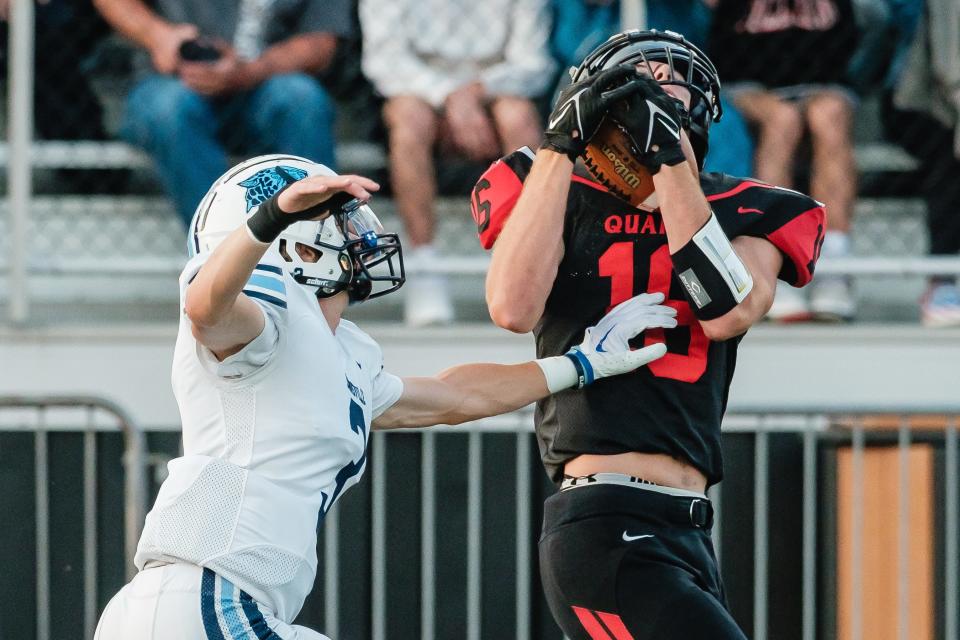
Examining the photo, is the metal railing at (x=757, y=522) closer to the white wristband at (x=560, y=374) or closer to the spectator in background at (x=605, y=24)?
the spectator in background at (x=605, y=24)

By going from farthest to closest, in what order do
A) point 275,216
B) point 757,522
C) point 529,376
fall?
point 757,522
point 529,376
point 275,216

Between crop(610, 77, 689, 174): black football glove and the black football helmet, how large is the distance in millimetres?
174

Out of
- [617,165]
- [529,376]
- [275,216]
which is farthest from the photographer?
[529,376]

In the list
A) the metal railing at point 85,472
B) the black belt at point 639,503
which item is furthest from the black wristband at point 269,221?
the metal railing at point 85,472

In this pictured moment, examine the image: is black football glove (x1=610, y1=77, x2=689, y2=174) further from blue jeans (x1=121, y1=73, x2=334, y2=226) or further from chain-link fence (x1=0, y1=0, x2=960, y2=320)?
blue jeans (x1=121, y1=73, x2=334, y2=226)

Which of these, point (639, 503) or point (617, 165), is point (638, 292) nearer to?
point (617, 165)

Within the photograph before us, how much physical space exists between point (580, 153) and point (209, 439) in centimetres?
92

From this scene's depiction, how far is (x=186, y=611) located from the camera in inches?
99.8

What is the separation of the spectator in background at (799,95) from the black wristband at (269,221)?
11.5 ft

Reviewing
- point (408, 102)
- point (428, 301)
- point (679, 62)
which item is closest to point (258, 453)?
point (679, 62)

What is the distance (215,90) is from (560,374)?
2.95 metres

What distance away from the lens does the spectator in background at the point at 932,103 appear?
5812mm

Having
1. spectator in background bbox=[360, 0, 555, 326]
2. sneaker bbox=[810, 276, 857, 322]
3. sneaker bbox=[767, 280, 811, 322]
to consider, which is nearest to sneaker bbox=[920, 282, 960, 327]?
sneaker bbox=[810, 276, 857, 322]

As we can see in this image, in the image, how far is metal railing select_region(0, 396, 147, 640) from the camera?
4.46 m
